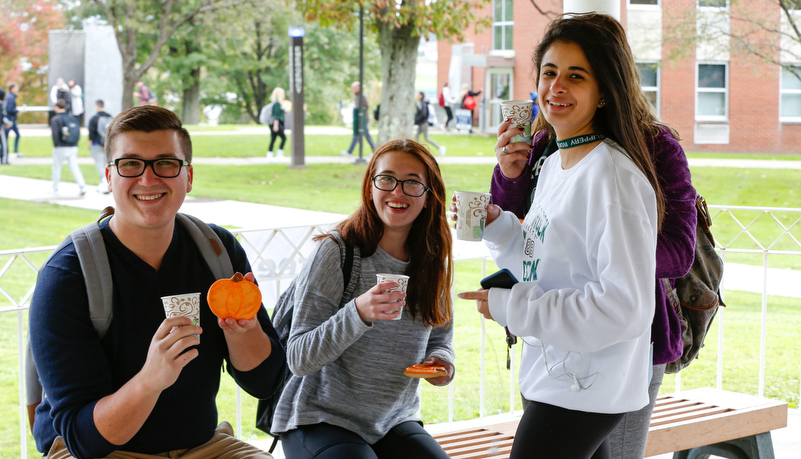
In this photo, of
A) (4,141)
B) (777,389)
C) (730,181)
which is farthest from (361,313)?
(4,141)

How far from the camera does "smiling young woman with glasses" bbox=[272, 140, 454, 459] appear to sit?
2.50 meters

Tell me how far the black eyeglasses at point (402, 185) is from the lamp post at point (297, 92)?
12.9 metres

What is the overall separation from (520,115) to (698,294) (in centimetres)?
81

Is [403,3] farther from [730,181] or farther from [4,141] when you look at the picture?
[4,141]

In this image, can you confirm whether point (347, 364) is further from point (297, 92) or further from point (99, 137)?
point (297, 92)

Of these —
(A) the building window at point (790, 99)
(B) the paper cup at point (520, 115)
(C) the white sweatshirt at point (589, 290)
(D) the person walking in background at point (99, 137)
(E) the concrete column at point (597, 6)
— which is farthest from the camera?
(A) the building window at point (790, 99)

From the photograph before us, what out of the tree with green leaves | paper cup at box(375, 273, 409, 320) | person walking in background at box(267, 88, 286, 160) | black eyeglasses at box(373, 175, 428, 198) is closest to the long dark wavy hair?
paper cup at box(375, 273, 409, 320)

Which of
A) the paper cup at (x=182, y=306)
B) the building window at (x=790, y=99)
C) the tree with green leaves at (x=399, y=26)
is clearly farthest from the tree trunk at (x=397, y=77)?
the building window at (x=790, y=99)

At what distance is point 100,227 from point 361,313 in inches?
33.3

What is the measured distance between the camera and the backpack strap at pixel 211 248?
2352mm

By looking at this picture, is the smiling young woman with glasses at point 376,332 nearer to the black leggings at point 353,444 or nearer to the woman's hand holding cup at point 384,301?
the black leggings at point 353,444

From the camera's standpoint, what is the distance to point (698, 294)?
2.31m

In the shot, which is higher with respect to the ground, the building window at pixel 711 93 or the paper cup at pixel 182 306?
the building window at pixel 711 93

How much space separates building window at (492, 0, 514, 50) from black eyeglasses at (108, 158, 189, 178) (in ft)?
84.9
